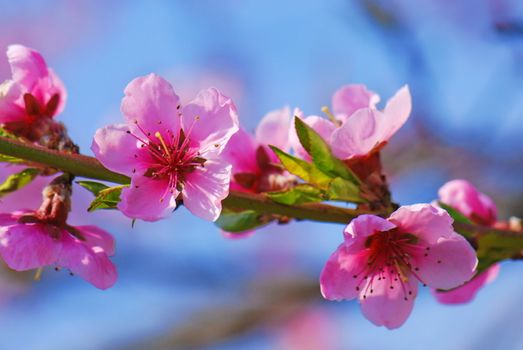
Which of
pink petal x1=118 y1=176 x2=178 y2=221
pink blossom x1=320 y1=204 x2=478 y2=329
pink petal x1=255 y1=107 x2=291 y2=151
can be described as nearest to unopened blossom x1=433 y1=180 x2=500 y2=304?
pink blossom x1=320 y1=204 x2=478 y2=329

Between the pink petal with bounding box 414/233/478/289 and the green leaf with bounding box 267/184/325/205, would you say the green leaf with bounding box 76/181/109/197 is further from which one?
the pink petal with bounding box 414/233/478/289

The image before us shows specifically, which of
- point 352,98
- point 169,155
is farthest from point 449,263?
point 169,155

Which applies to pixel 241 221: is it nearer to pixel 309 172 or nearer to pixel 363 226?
pixel 309 172

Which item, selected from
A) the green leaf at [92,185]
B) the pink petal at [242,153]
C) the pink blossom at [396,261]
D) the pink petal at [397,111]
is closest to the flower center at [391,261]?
the pink blossom at [396,261]

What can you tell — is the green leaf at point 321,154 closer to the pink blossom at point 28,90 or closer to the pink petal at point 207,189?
the pink petal at point 207,189

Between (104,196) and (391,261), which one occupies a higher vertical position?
(104,196)

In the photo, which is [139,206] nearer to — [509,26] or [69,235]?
[69,235]

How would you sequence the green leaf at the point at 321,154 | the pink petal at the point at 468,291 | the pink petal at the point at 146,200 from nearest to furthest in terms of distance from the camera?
the pink petal at the point at 146,200 → the green leaf at the point at 321,154 → the pink petal at the point at 468,291
